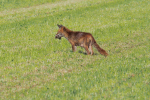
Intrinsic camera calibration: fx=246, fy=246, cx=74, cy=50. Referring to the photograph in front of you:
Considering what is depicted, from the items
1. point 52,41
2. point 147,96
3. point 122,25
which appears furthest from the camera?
point 122,25

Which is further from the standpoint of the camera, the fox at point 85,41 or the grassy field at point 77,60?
the fox at point 85,41

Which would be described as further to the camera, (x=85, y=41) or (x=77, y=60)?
(x=85, y=41)

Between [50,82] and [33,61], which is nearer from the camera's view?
[50,82]

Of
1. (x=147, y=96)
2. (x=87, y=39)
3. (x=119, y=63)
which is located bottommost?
(x=147, y=96)

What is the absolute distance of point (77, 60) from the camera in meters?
Result: 12.9

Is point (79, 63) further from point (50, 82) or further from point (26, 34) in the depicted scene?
point (26, 34)

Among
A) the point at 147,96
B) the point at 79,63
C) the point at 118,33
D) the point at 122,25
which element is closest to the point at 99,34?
the point at 118,33

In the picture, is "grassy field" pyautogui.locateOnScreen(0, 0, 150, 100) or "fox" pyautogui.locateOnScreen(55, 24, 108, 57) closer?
"grassy field" pyautogui.locateOnScreen(0, 0, 150, 100)

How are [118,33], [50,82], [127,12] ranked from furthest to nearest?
[127,12] < [118,33] < [50,82]

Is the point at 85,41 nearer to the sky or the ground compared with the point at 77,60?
nearer to the sky

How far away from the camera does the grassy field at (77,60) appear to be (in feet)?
28.5

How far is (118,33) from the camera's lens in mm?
19812

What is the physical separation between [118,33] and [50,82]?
11.2m

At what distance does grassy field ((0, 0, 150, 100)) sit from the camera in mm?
8695
